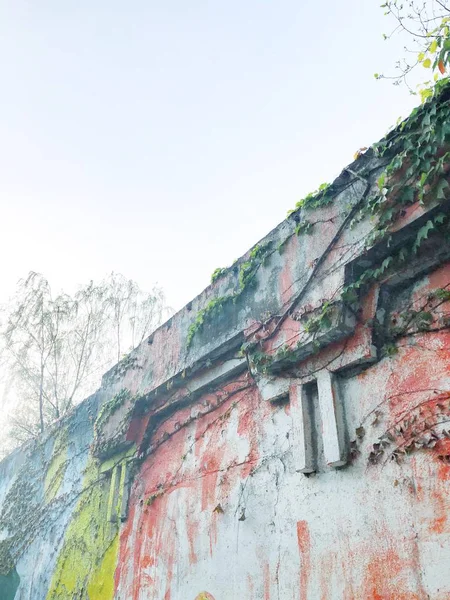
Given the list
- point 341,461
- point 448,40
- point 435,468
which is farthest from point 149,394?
point 448,40

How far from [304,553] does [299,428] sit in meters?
0.80

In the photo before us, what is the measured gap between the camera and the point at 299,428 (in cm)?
353

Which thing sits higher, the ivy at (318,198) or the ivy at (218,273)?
the ivy at (218,273)

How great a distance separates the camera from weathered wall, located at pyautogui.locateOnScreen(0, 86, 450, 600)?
2.88m

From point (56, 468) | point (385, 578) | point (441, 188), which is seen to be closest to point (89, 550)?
point (56, 468)

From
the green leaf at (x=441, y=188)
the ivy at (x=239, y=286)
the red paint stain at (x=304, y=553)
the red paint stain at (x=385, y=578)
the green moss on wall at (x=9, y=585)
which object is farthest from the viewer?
the green moss on wall at (x=9, y=585)

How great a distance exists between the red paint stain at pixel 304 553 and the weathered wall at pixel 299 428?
1 cm

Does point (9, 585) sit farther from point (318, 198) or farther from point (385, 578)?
point (318, 198)

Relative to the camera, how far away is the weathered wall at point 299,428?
9.46ft

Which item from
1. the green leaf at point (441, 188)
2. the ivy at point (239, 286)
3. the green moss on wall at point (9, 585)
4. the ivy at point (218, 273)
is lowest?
the green moss on wall at point (9, 585)

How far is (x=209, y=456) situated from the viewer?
4.62 meters

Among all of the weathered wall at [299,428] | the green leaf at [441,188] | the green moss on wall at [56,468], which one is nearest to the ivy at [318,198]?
the weathered wall at [299,428]

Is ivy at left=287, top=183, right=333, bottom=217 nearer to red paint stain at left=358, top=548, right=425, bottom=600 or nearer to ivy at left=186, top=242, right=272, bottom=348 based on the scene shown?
ivy at left=186, top=242, right=272, bottom=348

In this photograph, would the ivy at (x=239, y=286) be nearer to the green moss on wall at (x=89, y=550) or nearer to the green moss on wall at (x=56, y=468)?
the green moss on wall at (x=89, y=550)
